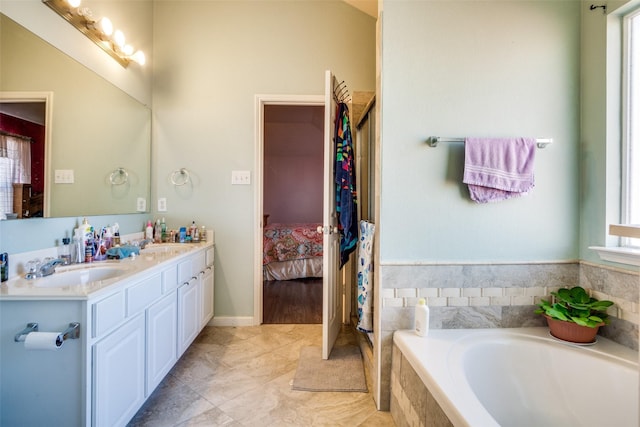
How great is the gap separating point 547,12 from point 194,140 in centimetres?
268

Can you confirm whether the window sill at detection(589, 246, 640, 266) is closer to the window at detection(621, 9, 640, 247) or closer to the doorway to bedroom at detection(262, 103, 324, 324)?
the window at detection(621, 9, 640, 247)

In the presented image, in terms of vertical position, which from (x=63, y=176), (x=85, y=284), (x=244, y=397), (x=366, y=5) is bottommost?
(x=244, y=397)

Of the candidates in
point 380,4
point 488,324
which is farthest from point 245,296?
point 380,4

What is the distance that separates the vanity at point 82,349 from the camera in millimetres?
1040

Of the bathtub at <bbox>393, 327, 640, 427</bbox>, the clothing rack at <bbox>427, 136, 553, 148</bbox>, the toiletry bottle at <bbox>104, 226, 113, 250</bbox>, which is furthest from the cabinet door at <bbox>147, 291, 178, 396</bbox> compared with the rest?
the clothing rack at <bbox>427, 136, 553, 148</bbox>

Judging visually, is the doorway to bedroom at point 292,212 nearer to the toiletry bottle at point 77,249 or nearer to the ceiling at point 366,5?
the ceiling at point 366,5

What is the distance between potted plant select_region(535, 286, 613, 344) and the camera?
1.33m

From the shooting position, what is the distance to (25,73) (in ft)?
4.55

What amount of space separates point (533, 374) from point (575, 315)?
368 millimetres

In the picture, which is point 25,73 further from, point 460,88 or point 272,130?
point 272,130

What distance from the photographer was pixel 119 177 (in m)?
2.16

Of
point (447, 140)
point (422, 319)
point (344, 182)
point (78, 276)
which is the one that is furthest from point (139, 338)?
point (447, 140)

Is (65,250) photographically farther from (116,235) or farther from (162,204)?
(162,204)

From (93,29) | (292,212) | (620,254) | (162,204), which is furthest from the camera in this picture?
(292,212)
